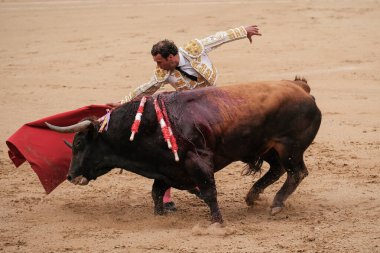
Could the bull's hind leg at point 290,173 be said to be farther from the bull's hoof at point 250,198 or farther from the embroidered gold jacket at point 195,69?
the embroidered gold jacket at point 195,69

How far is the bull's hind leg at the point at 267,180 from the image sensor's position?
25.7 feet

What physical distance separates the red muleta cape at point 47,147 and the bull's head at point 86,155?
19.2 inches

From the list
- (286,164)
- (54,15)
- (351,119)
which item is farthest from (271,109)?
(54,15)

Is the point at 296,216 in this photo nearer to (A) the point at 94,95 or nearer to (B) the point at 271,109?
(B) the point at 271,109

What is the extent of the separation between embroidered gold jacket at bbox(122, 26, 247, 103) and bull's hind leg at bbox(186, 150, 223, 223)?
89 cm

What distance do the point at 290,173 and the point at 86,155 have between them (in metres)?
1.77

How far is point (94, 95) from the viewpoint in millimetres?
12273

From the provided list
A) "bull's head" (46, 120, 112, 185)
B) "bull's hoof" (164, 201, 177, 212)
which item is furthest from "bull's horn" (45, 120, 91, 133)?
"bull's hoof" (164, 201, 177, 212)

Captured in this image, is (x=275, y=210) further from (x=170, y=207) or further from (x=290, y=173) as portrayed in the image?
(x=170, y=207)

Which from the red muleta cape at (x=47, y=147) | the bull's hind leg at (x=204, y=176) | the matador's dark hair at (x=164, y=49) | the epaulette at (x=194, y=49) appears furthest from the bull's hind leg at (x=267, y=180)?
the red muleta cape at (x=47, y=147)

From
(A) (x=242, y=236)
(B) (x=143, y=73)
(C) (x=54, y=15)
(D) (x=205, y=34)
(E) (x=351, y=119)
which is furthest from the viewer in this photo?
(C) (x=54, y=15)

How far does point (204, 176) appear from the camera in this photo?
719 centimetres

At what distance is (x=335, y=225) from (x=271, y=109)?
43.2 inches

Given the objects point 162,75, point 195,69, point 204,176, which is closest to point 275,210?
point 204,176
